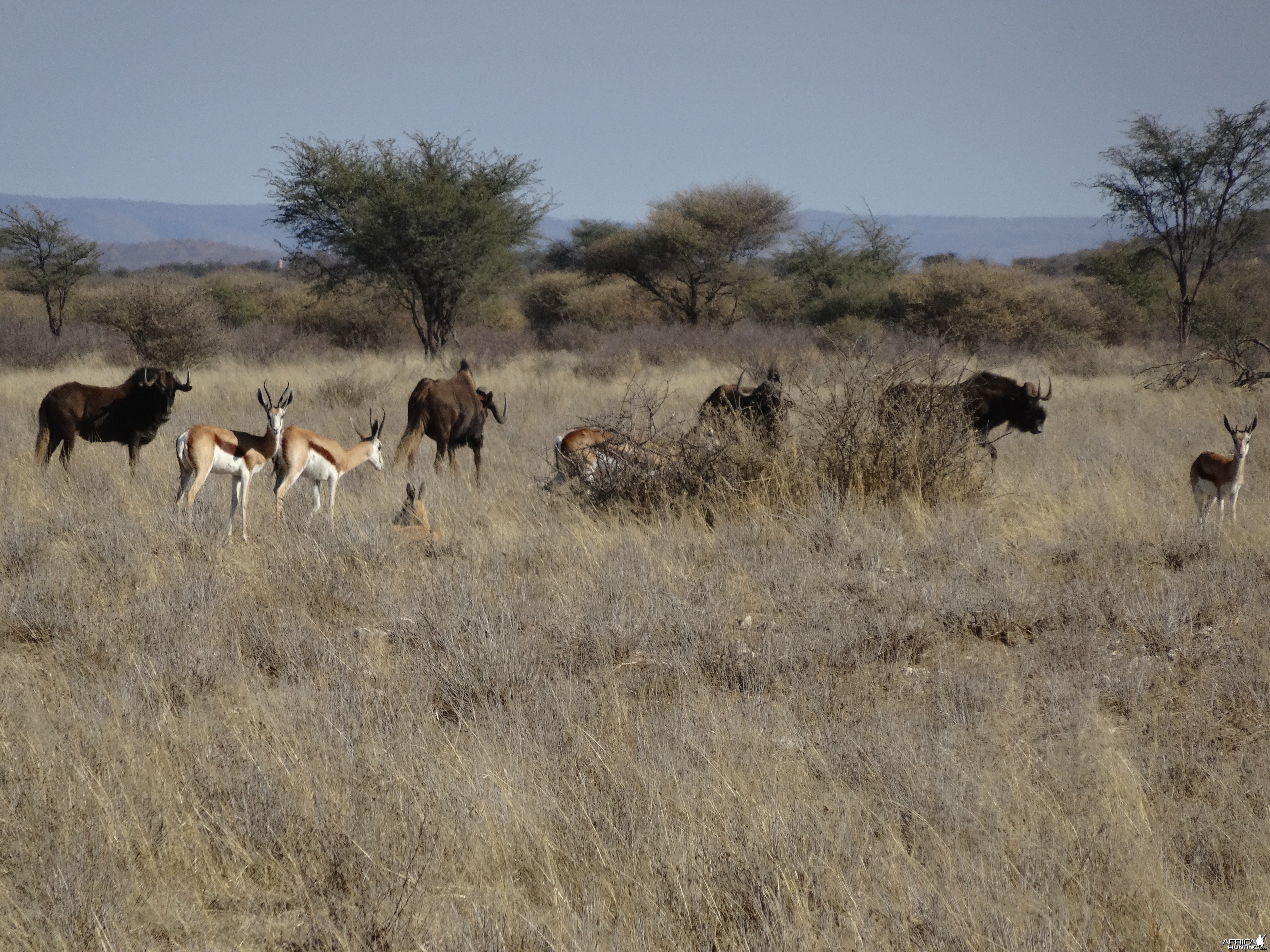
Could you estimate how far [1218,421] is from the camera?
1273cm

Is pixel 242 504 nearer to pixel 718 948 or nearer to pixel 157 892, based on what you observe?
pixel 157 892

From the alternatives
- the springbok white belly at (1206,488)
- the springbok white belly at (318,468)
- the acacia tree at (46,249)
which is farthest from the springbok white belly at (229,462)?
the acacia tree at (46,249)

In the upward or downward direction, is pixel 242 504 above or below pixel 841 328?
below

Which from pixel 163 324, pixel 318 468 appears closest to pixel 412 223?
pixel 163 324

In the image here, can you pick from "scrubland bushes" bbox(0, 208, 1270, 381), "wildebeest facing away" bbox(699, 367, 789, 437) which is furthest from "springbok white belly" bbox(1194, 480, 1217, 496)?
"scrubland bushes" bbox(0, 208, 1270, 381)

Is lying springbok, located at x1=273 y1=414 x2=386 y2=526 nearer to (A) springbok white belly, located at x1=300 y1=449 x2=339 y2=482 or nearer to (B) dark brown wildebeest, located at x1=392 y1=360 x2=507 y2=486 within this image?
(A) springbok white belly, located at x1=300 y1=449 x2=339 y2=482

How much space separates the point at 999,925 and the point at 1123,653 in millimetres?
2558

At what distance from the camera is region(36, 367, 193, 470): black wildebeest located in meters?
9.52

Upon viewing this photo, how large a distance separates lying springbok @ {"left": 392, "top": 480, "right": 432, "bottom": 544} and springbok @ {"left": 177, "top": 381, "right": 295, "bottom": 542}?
1154mm

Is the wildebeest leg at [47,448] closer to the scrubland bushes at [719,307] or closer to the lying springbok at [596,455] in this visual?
the lying springbok at [596,455]

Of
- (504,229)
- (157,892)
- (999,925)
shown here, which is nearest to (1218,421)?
(999,925)

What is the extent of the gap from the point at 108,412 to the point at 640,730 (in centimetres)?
773

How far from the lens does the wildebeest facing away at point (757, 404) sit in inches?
326

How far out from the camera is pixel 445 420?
9.82 m
